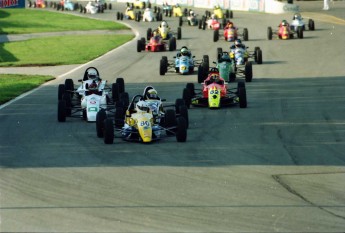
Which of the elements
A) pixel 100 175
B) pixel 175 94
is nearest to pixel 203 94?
pixel 175 94

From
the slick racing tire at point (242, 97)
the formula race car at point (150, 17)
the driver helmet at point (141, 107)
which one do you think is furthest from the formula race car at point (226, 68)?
the formula race car at point (150, 17)

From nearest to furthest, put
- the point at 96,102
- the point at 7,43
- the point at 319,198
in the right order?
the point at 319,198 < the point at 96,102 < the point at 7,43

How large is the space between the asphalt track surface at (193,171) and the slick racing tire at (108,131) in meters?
0.24

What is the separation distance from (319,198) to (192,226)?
146 inches

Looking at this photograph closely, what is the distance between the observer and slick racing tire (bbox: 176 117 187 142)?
2735cm

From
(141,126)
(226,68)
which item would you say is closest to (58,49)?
(226,68)

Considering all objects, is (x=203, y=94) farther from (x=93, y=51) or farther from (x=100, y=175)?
(x=93, y=51)

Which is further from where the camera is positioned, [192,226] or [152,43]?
[152,43]

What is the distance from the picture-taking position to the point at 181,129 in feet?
90.1

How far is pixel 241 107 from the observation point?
114ft

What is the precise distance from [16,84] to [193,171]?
2328 cm

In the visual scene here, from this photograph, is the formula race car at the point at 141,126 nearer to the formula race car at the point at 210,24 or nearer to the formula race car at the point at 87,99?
the formula race car at the point at 87,99

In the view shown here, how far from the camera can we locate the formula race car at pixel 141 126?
27.4m

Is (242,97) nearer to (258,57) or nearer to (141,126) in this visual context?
(141,126)
